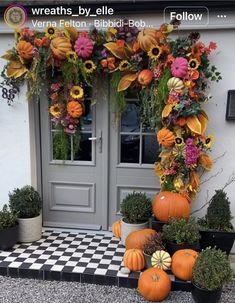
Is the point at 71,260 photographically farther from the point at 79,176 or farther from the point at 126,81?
the point at 126,81

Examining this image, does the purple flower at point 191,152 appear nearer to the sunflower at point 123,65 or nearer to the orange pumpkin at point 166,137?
the orange pumpkin at point 166,137

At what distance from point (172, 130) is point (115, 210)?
1.32 metres

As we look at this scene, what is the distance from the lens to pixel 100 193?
3977 millimetres

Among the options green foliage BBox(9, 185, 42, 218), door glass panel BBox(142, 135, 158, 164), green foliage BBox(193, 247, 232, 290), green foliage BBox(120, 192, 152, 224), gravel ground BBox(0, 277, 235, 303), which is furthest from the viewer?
door glass panel BBox(142, 135, 158, 164)

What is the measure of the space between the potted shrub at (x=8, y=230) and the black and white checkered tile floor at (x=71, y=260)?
3.5 inches

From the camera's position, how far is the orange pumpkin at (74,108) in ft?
11.4

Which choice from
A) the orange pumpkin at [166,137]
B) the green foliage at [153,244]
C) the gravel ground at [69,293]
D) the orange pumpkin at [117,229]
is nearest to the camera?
the gravel ground at [69,293]

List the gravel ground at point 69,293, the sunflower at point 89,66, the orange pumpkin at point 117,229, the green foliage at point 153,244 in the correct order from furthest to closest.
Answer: the orange pumpkin at point 117,229, the sunflower at point 89,66, the green foliage at point 153,244, the gravel ground at point 69,293

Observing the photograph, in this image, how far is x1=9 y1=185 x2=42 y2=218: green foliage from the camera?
11.7ft

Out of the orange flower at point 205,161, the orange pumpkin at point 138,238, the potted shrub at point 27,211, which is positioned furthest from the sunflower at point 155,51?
the potted shrub at point 27,211

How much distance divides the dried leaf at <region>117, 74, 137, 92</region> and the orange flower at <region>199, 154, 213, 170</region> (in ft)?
3.49

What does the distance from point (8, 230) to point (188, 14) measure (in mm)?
2929

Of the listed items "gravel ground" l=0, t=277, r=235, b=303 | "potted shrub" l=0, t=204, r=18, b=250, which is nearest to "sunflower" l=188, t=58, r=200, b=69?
"gravel ground" l=0, t=277, r=235, b=303

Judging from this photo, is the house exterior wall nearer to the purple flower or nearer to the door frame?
the door frame
